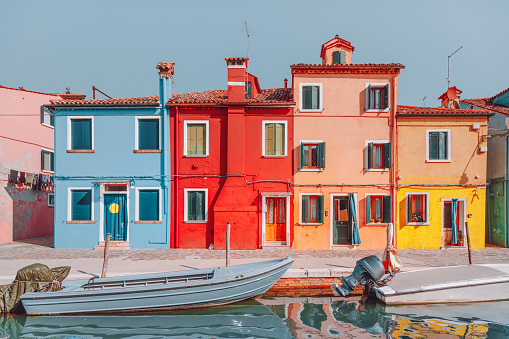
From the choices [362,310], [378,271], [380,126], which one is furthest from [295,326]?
A: [380,126]

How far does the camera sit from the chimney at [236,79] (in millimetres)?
16797

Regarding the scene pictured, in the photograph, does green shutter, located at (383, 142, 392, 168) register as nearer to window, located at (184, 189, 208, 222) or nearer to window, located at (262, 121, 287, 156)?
window, located at (262, 121, 287, 156)

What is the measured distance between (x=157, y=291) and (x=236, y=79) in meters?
9.94

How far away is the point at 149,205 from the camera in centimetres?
1686

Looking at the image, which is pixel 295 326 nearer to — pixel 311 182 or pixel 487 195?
pixel 311 182

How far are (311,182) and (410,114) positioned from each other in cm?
525

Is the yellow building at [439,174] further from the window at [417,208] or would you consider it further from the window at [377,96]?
the window at [377,96]

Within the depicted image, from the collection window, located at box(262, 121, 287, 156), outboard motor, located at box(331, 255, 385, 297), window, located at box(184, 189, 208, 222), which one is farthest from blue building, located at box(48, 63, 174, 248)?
outboard motor, located at box(331, 255, 385, 297)

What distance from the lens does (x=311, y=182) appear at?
55.3 ft

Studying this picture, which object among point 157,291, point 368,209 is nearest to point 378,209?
point 368,209

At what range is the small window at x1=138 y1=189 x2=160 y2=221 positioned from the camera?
662 inches

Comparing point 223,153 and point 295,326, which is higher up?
point 223,153

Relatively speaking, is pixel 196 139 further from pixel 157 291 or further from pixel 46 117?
pixel 46 117

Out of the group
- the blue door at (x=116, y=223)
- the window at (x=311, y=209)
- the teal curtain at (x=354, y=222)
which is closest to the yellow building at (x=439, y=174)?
the teal curtain at (x=354, y=222)
